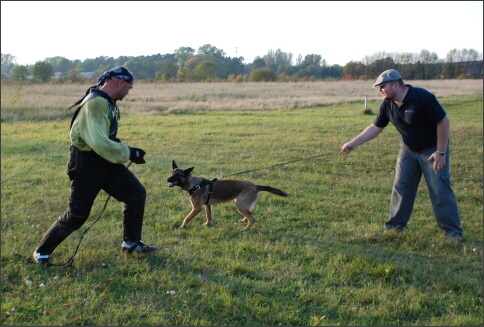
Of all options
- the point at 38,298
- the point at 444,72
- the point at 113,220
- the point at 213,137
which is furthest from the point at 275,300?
the point at 444,72

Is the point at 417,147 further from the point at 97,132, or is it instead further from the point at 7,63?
the point at 7,63

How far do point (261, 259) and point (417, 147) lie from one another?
102 inches

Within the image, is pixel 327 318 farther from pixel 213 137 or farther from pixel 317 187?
pixel 213 137

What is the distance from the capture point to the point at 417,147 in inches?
240

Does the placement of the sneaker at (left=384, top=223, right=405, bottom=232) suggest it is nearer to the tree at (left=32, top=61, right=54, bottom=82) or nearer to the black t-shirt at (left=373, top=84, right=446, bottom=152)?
the black t-shirt at (left=373, top=84, right=446, bottom=152)

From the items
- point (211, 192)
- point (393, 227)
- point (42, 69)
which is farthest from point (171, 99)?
point (393, 227)

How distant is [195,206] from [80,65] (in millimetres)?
19939

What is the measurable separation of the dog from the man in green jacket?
144 cm

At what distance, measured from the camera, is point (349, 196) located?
8305mm

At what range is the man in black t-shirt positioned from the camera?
579 centimetres

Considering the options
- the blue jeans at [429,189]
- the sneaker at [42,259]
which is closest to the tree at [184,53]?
the blue jeans at [429,189]

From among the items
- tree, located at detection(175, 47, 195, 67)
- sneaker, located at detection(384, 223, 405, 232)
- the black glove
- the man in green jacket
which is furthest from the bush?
the black glove

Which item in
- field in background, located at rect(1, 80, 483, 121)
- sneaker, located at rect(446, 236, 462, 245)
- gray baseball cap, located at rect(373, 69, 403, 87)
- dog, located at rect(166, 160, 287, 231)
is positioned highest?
gray baseball cap, located at rect(373, 69, 403, 87)

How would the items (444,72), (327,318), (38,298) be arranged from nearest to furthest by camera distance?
(327,318) → (38,298) → (444,72)
